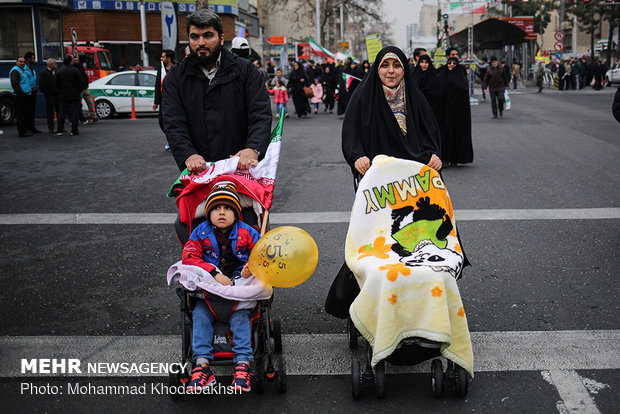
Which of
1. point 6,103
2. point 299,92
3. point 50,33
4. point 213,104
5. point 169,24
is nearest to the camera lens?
point 213,104

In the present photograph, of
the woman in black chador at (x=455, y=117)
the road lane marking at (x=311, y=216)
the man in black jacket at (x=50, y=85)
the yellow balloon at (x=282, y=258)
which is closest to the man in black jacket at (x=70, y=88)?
the man in black jacket at (x=50, y=85)

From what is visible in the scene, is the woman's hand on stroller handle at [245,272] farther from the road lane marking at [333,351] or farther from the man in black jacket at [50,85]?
the man in black jacket at [50,85]

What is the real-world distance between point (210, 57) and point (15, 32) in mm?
16992

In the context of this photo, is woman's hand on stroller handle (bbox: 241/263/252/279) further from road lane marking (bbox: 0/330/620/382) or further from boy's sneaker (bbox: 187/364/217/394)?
road lane marking (bbox: 0/330/620/382)

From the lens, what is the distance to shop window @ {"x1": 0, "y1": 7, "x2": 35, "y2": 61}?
18.7 m

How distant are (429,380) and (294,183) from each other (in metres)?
6.21

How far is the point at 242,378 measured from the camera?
342 cm

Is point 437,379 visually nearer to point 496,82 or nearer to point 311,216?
point 311,216

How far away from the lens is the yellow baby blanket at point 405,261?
334 centimetres

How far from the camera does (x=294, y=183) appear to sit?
9758mm

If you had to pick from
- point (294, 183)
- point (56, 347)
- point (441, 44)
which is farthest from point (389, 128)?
point (441, 44)

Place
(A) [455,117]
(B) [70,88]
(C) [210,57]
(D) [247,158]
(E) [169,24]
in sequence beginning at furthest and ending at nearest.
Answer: (E) [169,24] < (B) [70,88] < (A) [455,117] < (C) [210,57] < (D) [247,158]

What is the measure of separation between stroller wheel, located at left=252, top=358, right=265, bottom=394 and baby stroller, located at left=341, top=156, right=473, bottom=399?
1.61ft

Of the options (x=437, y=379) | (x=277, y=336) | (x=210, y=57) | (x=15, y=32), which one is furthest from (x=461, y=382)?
(x=15, y=32)
